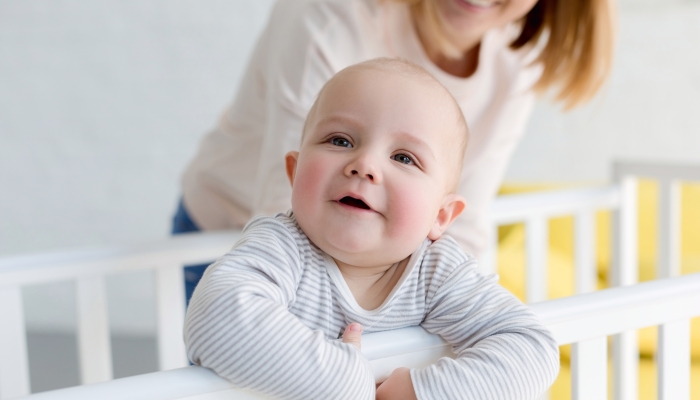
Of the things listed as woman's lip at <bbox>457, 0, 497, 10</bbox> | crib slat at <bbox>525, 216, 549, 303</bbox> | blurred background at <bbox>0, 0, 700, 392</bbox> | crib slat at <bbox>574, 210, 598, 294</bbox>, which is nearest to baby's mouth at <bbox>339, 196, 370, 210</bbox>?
woman's lip at <bbox>457, 0, 497, 10</bbox>

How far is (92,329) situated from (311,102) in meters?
0.47

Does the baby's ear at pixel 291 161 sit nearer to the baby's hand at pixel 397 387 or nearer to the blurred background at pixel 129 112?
the baby's hand at pixel 397 387

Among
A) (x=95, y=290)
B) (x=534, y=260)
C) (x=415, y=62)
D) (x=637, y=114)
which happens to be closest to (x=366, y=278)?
(x=415, y=62)

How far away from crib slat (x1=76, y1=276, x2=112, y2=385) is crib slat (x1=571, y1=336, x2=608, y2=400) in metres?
0.65

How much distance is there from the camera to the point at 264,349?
1.62ft

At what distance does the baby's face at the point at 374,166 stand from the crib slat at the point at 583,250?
894 mm

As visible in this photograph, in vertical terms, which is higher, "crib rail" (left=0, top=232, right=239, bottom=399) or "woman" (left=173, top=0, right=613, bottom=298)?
"woman" (left=173, top=0, right=613, bottom=298)

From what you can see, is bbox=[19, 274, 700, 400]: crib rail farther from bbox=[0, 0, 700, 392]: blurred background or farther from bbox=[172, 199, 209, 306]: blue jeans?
bbox=[0, 0, 700, 392]: blurred background

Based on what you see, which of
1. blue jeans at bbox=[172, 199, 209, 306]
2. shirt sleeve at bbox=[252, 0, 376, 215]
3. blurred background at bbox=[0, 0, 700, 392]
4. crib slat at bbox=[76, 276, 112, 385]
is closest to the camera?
shirt sleeve at bbox=[252, 0, 376, 215]

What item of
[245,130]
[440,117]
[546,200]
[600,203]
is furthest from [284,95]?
[600,203]

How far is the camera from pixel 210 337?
51cm

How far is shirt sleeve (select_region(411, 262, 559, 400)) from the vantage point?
0.54 m

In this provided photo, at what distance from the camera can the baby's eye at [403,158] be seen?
62cm

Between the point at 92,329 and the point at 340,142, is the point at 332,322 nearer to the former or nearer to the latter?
the point at 340,142
